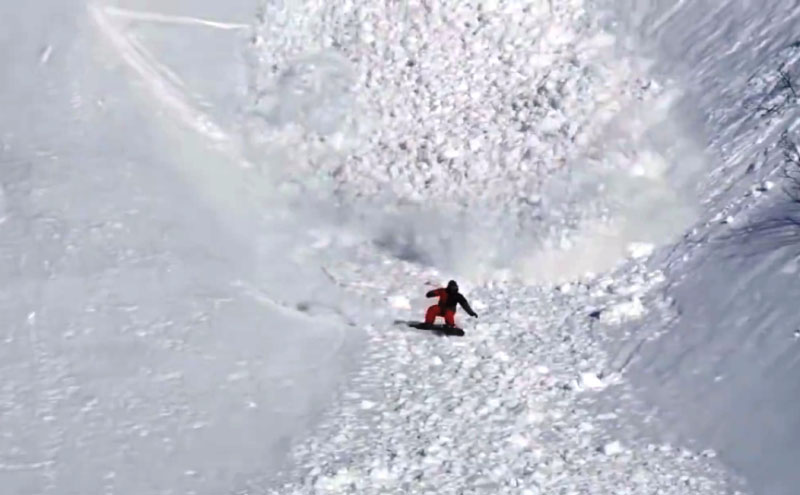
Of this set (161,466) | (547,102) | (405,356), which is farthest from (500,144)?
(161,466)

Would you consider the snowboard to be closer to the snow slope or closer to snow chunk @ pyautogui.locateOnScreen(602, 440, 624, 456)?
the snow slope

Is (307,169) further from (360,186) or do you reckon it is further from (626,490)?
(626,490)

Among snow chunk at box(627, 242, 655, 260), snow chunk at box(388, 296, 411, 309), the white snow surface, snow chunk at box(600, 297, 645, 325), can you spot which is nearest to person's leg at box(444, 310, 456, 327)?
the white snow surface

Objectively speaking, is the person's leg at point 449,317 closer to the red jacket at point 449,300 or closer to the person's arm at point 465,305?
the red jacket at point 449,300

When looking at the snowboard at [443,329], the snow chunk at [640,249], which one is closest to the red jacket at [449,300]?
the snowboard at [443,329]

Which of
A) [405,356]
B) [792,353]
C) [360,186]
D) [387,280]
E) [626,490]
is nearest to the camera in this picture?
[626,490]

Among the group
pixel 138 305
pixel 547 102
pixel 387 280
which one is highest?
pixel 547 102

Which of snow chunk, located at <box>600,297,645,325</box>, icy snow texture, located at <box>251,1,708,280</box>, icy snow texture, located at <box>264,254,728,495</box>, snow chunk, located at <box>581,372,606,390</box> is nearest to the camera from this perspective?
icy snow texture, located at <box>264,254,728,495</box>

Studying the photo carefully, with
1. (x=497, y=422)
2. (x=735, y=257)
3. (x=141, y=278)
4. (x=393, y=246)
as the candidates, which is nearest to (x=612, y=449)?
(x=497, y=422)
